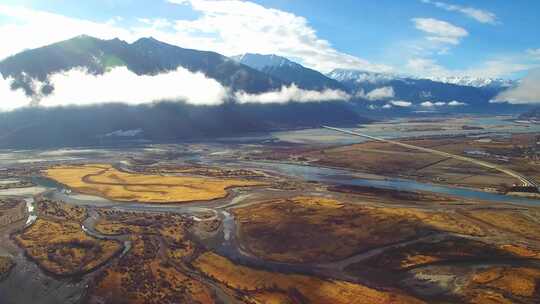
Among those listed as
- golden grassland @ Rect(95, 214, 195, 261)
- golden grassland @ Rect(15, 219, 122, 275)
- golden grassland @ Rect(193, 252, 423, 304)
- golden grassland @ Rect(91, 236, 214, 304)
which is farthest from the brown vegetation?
golden grassland @ Rect(193, 252, 423, 304)

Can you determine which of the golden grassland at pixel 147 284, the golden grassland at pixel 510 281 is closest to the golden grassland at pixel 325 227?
the golden grassland at pixel 147 284

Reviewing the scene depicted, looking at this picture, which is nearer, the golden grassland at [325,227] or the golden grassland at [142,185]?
the golden grassland at [325,227]

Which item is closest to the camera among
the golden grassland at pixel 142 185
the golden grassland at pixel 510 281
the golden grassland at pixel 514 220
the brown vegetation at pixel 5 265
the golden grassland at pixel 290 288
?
the golden grassland at pixel 290 288

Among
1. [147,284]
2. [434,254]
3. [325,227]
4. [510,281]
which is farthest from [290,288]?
[510,281]

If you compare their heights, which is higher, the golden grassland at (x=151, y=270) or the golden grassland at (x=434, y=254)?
the golden grassland at (x=434, y=254)

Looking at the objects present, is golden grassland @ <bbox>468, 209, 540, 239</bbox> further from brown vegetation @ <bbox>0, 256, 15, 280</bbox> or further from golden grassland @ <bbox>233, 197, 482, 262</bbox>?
brown vegetation @ <bbox>0, 256, 15, 280</bbox>

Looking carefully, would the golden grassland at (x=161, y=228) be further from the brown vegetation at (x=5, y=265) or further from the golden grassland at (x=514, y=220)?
the golden grassland at (x=514, y=220)

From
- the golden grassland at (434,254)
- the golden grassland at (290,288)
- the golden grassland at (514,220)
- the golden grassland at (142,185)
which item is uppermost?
the golden grassland at (514,220)

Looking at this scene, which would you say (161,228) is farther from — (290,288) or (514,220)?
(514,220)
